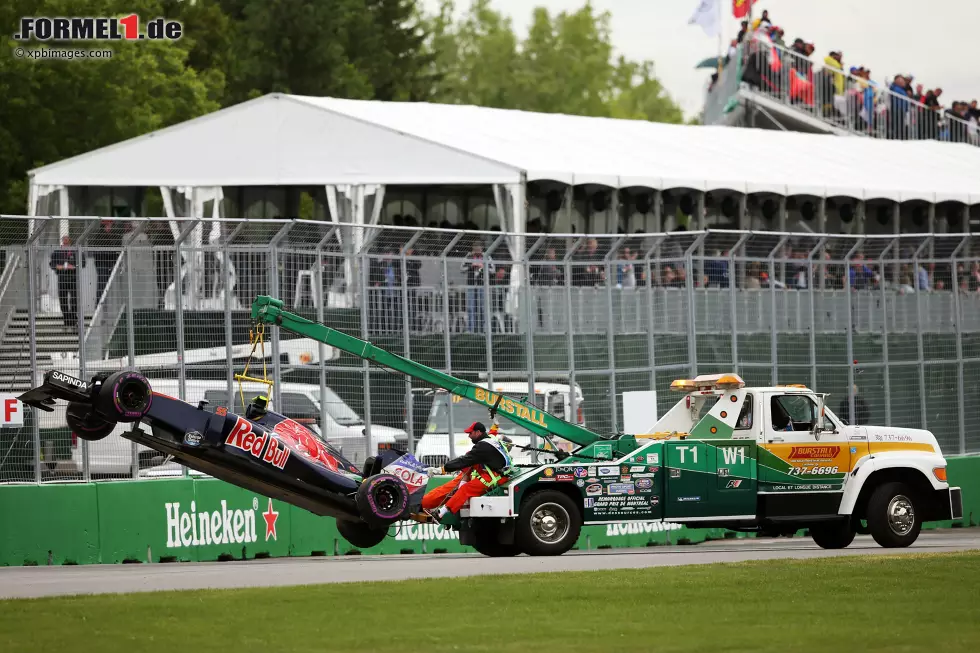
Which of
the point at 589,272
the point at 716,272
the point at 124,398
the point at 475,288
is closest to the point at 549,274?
the point at 589,272

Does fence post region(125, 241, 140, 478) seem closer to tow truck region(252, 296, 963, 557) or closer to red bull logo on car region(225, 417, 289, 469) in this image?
tow truck region(252, 296, 963, 557)

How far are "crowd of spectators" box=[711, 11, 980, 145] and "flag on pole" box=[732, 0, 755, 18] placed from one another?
3924 mm

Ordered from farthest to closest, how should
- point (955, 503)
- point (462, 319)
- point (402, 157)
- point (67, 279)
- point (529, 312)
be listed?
point (402, 157) → point (529, 312) → point (462, 319) → point (955, 503) → point (67, 279)

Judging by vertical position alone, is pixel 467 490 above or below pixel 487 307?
below

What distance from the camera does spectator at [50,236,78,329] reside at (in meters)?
20.2

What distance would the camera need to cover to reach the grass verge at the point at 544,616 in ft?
38.4

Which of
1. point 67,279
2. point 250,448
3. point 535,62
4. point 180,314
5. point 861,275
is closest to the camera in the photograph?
point 250,448

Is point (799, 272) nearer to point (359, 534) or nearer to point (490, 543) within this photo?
point (490, 543)

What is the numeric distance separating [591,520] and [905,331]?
9.25 m

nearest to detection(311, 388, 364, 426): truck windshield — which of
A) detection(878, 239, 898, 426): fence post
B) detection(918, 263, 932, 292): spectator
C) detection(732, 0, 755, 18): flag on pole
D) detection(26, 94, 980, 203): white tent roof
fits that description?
detection(878, 239, 898, 426): fence post

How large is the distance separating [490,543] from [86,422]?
512cm

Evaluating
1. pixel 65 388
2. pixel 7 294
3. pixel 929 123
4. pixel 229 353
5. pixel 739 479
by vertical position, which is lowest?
pixel 739 479

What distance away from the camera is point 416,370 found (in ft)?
64.3

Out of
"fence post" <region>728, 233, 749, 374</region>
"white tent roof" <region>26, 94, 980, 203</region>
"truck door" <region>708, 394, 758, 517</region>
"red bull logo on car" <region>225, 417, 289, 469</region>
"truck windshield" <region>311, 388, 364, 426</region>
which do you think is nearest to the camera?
"red bull logo on car" <region>225, 417, 289, 469</region>
